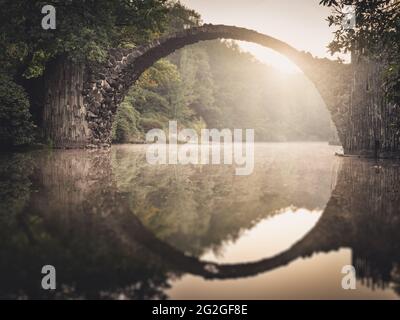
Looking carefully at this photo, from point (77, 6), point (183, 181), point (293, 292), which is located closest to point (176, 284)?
point (293, 292)

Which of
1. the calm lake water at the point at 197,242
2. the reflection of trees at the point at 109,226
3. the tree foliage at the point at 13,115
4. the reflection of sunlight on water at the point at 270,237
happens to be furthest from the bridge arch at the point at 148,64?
the reflection of sunlight on water at the point at 270,237

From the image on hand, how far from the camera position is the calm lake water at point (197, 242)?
1960mm

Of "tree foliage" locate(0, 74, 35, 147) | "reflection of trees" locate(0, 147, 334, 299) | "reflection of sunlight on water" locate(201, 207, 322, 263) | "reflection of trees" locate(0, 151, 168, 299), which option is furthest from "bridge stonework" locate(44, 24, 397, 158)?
"reflection of sunlight on water" locate(201, 207, 322, 263)

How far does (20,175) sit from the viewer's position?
658 cm

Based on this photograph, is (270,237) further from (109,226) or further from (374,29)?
(374,29)

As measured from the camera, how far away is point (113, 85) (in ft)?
47.9

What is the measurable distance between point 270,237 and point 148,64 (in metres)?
13.9

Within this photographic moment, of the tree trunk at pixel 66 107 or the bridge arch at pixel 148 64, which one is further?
the bridge arch at pixel 148 64

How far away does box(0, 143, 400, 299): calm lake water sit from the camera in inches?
77.2

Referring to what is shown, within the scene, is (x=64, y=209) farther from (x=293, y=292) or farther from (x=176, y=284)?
(x=293, y=292)

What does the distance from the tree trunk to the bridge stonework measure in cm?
3

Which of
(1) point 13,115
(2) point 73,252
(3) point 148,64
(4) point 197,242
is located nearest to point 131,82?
(3) point 148,64

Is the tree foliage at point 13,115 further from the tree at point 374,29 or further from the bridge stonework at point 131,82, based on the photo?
the tree at point 374,29

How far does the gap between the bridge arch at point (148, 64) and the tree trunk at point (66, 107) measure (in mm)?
257
